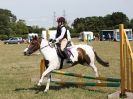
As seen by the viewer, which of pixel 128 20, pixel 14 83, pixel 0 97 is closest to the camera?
pixel 0 97

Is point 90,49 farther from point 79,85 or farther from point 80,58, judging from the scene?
point 79,85

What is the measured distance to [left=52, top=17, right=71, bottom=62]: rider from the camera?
13.2 m

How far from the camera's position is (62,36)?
1321cm

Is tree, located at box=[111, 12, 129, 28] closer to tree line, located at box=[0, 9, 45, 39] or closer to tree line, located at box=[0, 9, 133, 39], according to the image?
tree line, located at box=[0, 9, 133, 39]

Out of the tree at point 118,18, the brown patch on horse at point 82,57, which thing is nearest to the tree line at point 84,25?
the tree at point 118,18

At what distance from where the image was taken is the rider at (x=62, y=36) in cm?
1323

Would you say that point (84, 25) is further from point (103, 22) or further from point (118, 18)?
point (118, 18)

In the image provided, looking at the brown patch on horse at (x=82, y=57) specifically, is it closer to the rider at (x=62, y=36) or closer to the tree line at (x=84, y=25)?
the rider at (x=62, y=36)

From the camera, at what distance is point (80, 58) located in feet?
46.3

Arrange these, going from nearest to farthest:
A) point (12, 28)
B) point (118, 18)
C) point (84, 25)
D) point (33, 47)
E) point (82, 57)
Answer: point (33, 47)
point (82, 57)
point (12, 28)
point (84, 25)
point (118, 18)

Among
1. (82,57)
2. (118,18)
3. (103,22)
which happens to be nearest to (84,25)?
(103,22)

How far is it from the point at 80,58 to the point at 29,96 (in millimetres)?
2699

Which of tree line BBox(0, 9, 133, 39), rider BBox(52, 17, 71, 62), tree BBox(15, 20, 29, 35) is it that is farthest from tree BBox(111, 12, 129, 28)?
rider BBox(52, 17, 71, 62)

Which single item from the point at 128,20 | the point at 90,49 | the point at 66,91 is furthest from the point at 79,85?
the point at 128,20
